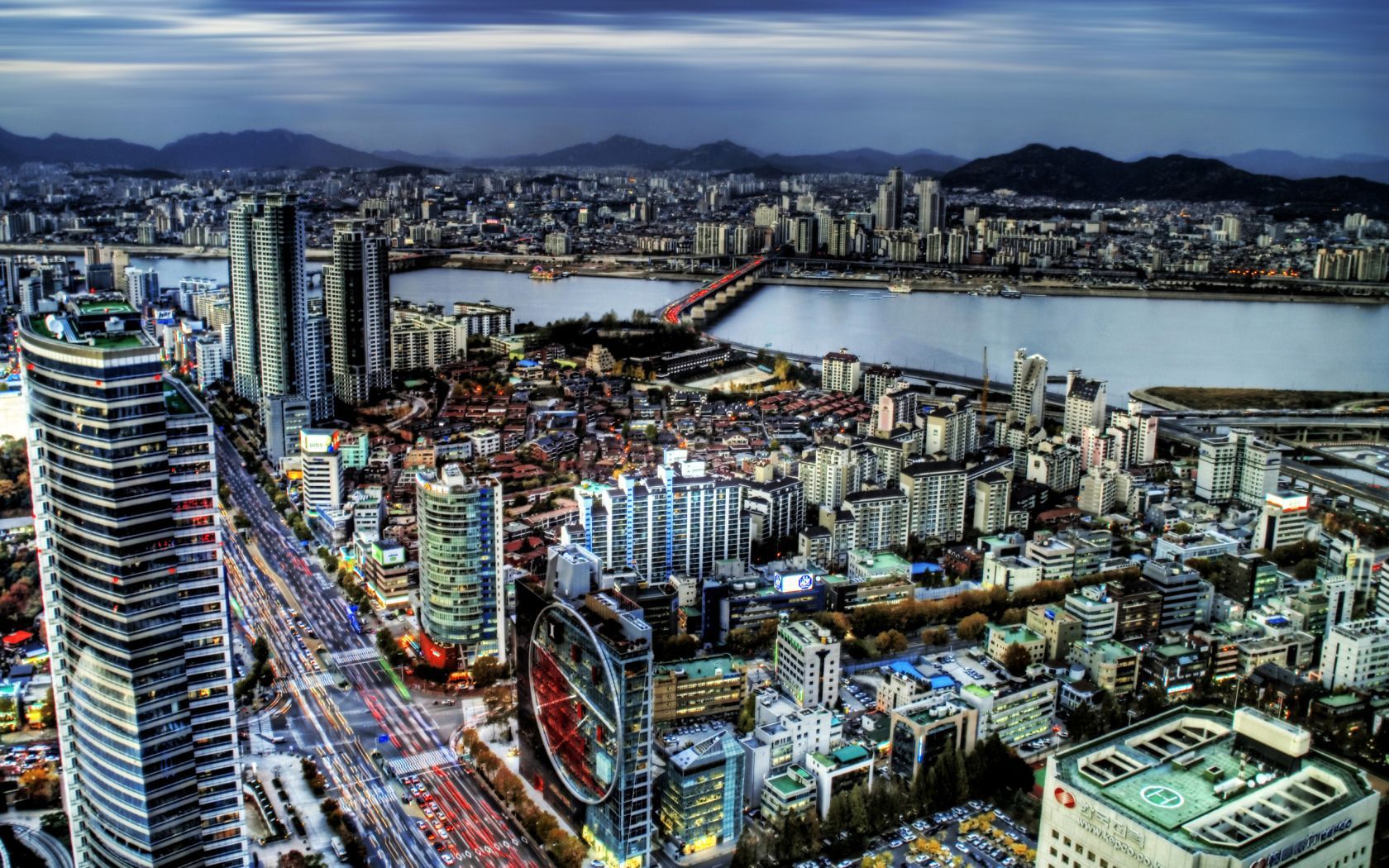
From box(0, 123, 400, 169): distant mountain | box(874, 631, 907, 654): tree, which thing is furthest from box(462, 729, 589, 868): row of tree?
box(0, 123, 400, 169): distant mountain

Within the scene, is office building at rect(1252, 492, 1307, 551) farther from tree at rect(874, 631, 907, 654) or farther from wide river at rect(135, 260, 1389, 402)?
wide river at rect(135, 260, 1389, 402)

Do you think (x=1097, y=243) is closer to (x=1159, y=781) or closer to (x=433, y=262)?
(x=433, y=262)

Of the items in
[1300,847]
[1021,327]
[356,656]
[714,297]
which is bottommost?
[356,656]

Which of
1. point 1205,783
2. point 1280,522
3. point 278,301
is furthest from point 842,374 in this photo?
point 1205,783

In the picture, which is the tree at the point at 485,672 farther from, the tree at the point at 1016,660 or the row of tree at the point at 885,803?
the tree at the point at 1016,660

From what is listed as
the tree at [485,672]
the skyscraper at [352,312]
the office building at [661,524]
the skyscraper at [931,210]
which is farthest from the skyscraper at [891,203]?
the tree at [485,672]

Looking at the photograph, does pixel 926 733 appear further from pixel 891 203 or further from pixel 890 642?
pixel 891 203

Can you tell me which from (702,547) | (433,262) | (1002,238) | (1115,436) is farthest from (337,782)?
(1002,238)
